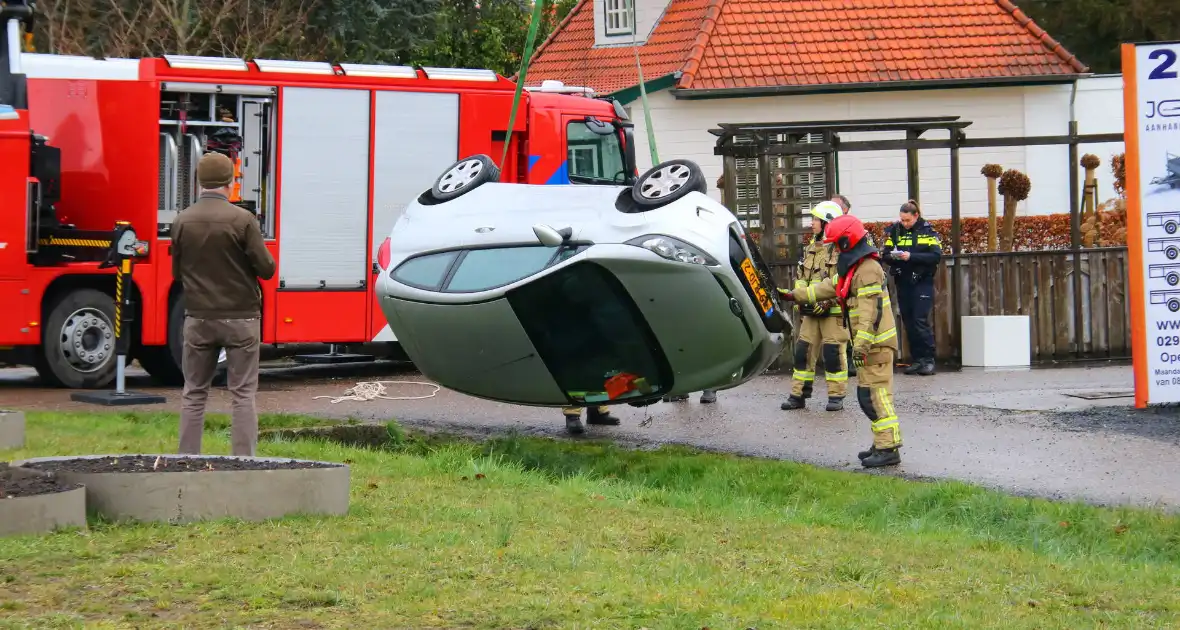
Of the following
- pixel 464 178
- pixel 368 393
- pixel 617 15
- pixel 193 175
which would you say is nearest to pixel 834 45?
pixel 617 15

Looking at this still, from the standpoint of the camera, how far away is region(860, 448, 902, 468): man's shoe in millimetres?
10547

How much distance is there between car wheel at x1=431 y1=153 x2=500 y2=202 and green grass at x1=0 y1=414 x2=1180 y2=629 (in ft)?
8.04

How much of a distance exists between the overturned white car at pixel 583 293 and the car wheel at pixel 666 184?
0.03 feet

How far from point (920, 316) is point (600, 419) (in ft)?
17.3

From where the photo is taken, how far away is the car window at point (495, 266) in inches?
405

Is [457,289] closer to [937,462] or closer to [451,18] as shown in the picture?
[937,462]

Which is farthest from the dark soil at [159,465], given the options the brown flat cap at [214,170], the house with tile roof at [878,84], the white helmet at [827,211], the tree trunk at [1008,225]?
the house with tile roof at [878,84]

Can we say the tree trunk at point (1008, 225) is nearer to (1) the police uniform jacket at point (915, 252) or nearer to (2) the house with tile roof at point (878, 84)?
(1) the police uniform jacket at point (915, 252)

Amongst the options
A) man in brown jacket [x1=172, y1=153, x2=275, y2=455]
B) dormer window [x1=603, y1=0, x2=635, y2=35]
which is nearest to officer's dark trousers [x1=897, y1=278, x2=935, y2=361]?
man in brown jacket [x1=172, y1=153, x2=275, y2=455]

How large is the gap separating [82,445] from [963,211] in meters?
21.2

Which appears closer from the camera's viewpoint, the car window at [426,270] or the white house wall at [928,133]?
the car window at [426,270]

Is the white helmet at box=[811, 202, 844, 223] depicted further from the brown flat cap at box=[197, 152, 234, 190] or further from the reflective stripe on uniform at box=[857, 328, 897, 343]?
the brown flat cap at box=[197, 152, 234, 190]

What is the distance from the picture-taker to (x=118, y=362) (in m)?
14.4

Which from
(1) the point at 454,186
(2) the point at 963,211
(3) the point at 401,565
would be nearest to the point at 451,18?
(2) the point at 963,211
